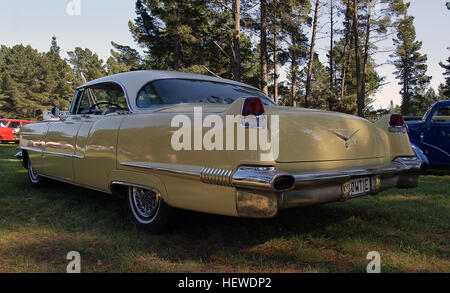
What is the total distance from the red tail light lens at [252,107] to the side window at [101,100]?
63.3 inches

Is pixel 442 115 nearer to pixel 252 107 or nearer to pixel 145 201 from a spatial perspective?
pixel 252 107

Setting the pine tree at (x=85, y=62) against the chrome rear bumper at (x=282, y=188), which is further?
the pine tree at (x=85, y=62)

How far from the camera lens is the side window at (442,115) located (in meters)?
7.25

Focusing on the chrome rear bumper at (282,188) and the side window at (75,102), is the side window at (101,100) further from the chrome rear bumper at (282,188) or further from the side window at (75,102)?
the chrome rear bumper at (282,188)

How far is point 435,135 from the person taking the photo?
7195 millimetres

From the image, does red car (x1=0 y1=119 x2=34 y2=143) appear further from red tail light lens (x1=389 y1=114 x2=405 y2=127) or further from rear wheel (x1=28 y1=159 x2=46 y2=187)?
red tail light lens (x1=389 y1=114 x2=405 y2=127)

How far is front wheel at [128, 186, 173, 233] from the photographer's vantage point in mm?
2791

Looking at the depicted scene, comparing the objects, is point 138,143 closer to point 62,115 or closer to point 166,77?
point 166,77

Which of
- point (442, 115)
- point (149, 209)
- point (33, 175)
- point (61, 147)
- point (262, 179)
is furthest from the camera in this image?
point (442, 115)

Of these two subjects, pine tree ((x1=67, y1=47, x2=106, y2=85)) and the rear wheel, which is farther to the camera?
pine tree ((x1=67, y1=47, x2=106, y2=85))

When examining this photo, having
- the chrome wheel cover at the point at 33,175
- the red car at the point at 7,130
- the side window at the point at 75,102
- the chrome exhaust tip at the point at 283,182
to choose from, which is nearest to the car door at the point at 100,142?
the side window at the point at 75,102

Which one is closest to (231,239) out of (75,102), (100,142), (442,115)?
(100,142)

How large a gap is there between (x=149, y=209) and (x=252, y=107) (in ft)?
4.81

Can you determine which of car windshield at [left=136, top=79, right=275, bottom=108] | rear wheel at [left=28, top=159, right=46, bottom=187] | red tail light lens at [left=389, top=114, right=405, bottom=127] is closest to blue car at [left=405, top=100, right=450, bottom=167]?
red tail light lens at [left=389, top=114, right=405, bottom=127]
